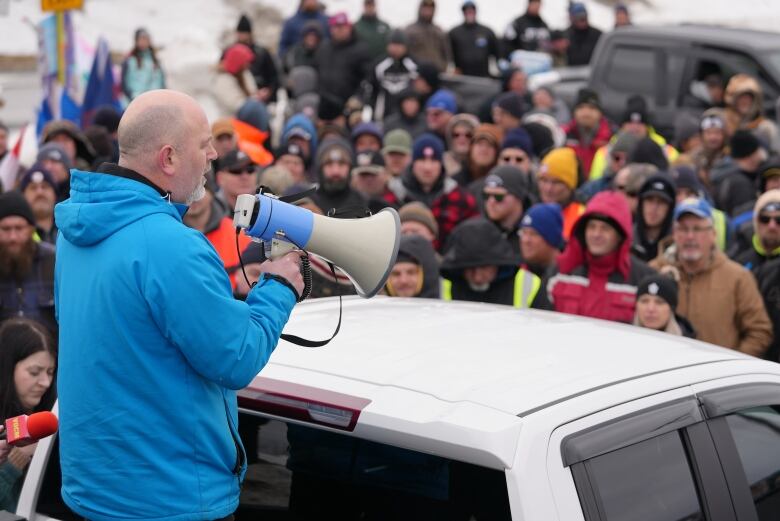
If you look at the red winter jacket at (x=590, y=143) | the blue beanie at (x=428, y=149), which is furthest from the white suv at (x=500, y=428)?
the red winter jacket at (x=590, y=143)

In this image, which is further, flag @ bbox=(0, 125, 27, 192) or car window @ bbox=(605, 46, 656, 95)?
car window @ bbox=(605, 46, 656, 95)

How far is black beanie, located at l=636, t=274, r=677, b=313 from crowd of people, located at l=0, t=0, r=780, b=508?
0.03ft

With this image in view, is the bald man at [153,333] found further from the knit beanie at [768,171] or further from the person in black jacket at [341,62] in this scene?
the person in black jacket at [341,62]

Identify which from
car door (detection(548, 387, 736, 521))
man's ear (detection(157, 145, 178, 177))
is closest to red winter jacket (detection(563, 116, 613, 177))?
car door (detection(548, 387, 736, 521))

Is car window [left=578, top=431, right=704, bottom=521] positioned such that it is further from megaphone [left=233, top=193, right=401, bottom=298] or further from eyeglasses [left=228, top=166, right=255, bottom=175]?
eyeglasses [left=228, top=166, right=255, bottom=175]

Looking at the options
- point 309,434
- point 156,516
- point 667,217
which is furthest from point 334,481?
point 667,217

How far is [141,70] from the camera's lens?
16.2 m

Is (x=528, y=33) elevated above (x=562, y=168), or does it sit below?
below

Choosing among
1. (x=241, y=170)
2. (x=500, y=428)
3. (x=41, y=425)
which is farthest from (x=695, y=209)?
(x=41, y=425)

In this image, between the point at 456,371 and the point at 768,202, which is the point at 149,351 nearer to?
the point at 456,371

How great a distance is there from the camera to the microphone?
3.38 metres

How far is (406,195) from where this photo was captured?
1045 cm

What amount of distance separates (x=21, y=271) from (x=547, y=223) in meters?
3.05

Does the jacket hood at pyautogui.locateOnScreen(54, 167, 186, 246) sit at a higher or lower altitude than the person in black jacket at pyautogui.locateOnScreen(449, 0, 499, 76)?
higher
